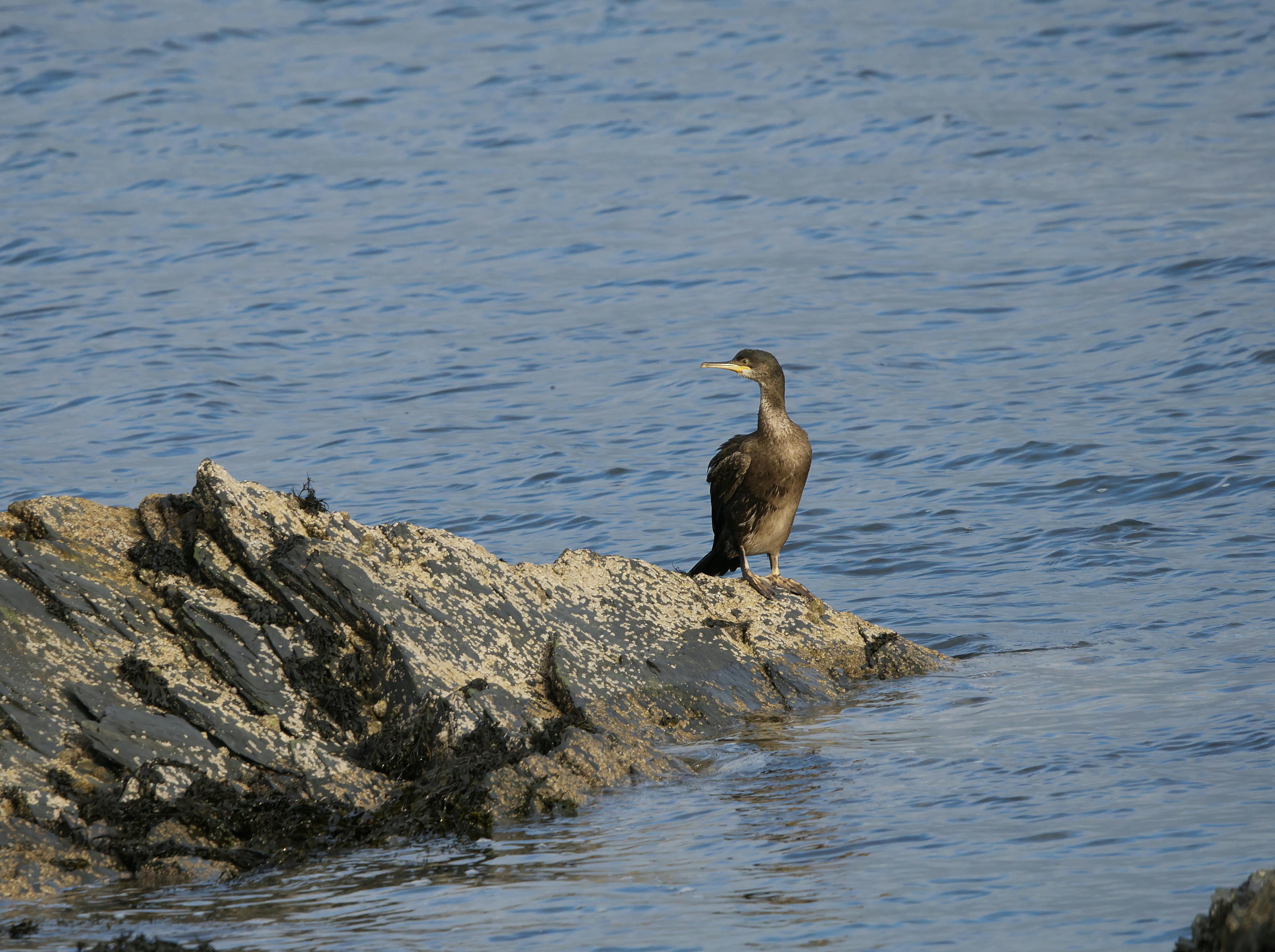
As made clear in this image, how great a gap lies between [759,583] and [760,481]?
0.74m

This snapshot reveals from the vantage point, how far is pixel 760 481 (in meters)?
8.33

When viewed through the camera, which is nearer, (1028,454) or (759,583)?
(759,583)

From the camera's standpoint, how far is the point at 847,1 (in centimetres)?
3008

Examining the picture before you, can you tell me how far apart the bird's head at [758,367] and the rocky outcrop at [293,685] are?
186 centimetres

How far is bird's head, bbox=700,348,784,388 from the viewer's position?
853 cm

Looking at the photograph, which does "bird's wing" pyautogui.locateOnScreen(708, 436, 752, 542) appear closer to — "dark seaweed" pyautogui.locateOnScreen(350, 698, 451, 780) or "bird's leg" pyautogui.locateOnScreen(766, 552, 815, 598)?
"bird's leg" pyautogui.locateOnScreen(766, 552, 815, 598)

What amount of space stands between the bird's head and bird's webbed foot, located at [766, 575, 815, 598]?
1.10 m

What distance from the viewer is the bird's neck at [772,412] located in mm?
8492

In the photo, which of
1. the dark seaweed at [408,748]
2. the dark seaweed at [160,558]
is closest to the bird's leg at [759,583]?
the dark seaweed at [408,748]

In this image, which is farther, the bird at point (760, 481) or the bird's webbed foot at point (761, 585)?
the bird at point (760, 481)

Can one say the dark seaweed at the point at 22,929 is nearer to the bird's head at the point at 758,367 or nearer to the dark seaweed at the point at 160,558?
the dark seaweed at the point at 160,558

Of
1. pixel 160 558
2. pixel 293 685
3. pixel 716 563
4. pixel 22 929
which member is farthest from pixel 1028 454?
pixel 22 929

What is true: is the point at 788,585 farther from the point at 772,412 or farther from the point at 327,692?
the point at 327,692

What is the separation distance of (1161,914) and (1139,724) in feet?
6.62
